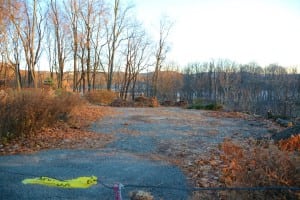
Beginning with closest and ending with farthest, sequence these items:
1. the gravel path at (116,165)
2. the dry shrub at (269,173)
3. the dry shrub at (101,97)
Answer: the dry shrub at (269,173) < the gravel path at (116,165) < the dry shrub at (101,97)

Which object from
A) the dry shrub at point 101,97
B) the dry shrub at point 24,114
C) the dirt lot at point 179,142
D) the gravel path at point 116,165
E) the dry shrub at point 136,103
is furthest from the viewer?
the dry shrub at point 101,97

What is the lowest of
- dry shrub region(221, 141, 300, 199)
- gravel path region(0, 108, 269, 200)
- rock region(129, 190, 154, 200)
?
gravel path region(0, 108, 269, 200)

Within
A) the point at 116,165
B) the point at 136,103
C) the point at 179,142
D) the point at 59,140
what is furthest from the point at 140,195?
the point at 136,103

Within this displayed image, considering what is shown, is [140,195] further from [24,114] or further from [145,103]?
[145,103]

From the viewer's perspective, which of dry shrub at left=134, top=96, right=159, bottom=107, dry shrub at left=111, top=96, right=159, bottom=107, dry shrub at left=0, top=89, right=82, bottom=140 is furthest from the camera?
dry shrub at left=134, top=96, right=159, bottom=107

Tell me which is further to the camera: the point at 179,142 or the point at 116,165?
the point at 179,142

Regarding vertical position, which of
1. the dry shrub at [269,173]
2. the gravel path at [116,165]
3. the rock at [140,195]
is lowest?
the gravel path at [116,165]

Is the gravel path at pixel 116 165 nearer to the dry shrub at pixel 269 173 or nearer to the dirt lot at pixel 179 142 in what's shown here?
the dirt lot at pixel 179 142

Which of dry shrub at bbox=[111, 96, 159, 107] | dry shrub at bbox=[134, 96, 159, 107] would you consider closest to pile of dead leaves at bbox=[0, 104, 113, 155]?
dry shrub at bbox=[111, 96, 159, 107]

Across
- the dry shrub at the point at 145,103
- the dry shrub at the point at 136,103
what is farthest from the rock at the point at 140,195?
the dry shrub at the point at 145,103


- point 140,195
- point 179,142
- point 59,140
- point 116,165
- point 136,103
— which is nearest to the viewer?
point 140,195

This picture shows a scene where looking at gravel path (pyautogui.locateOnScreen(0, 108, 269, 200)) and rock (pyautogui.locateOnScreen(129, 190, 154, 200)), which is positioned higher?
rock (pyautogui.locateOnScreen(129, 190, 154, 200))

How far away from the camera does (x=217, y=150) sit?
817 cm

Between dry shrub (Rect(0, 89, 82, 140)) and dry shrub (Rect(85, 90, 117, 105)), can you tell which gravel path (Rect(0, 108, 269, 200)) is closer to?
dry shrub (Rect(0, 89, 82, 140))
